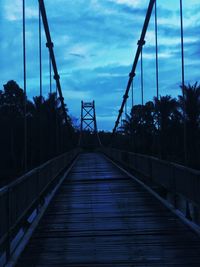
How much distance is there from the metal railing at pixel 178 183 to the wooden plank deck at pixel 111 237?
0.32m

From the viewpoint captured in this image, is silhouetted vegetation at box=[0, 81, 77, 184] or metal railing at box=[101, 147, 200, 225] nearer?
metal railing at box=[101, 147, 200, 225]

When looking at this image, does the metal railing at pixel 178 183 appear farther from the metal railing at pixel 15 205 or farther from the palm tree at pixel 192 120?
the palm tree at pixel 192 120

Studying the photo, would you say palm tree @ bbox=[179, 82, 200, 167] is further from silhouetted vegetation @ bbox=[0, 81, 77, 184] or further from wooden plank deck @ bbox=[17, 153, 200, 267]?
wooden plank deck @ bbox=[17, 153, 200, 267]

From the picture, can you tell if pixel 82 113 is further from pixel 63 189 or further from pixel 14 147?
pixel 63 189

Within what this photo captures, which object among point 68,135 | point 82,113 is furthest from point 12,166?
point 82,113

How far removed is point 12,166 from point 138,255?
115ft

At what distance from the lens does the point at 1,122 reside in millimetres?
43000

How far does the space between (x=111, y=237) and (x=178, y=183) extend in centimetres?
218

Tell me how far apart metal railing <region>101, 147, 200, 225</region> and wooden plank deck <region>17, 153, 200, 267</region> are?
0.32 metres

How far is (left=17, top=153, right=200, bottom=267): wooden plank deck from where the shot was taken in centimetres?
519

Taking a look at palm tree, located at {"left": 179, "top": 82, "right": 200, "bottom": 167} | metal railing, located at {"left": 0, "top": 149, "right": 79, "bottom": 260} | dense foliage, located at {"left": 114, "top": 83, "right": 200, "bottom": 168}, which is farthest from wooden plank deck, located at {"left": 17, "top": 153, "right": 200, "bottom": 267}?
palm tree, located at {"left": 179, "top": 82, "right": 200, "bottom": 167}

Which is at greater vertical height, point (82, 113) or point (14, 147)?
A: point (82, 113)

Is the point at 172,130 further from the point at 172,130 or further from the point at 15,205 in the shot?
the point at 15,205

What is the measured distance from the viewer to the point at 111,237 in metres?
6.32
